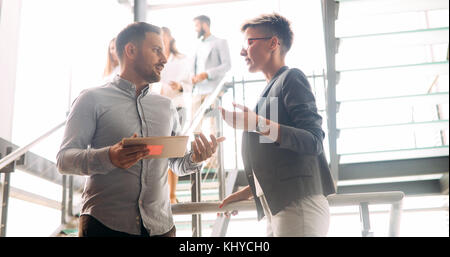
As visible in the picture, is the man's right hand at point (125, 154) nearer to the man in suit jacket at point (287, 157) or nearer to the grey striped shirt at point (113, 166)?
the grey striped shirt at point (113, 166)

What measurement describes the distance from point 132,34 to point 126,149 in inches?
22.0

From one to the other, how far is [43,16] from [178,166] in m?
3.47

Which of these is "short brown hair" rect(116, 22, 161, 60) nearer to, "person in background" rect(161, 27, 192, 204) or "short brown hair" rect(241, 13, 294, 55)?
"short brown hair" rect(241, 13, 294, 55)

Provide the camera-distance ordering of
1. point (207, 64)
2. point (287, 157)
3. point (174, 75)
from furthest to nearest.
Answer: point (207, 64)
point (174, 75)
point (287, 157)

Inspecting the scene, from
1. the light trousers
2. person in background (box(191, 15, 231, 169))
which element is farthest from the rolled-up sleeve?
person in background (box(191, 15, 231, 169))

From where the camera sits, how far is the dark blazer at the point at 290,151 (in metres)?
1.33

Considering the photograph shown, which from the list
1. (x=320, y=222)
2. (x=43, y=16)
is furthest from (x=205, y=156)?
(x=43, y=16)

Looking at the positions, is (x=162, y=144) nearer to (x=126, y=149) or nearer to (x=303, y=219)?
(x=126, y=149)

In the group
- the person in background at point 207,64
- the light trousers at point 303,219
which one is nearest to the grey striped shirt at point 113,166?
the light trousers at point 303,219

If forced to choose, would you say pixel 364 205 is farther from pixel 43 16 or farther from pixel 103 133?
pixel 43 16

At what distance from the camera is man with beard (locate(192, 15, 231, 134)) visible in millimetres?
3643

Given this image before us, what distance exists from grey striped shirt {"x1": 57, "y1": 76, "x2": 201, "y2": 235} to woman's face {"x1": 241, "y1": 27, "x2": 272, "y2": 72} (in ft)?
1.16

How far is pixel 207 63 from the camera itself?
379cm

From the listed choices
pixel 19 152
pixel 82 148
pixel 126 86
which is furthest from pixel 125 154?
pixel 19 152
